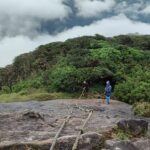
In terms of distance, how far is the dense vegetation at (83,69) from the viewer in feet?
140

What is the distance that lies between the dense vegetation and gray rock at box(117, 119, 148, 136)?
19.4 m

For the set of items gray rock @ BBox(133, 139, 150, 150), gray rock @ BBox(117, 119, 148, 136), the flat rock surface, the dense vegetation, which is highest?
the dense vegetation

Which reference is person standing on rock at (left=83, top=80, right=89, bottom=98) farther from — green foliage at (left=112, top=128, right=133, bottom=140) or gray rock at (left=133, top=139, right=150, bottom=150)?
gray rock at (left=133, top=139, right=150, bottom=150)

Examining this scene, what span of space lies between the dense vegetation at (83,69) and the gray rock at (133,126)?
19382 mm

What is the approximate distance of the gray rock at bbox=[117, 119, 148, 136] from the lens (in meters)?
19.1

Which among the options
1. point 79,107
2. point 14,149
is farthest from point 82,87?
point 14,149

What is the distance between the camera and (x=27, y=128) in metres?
21.4

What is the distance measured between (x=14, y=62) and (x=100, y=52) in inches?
588

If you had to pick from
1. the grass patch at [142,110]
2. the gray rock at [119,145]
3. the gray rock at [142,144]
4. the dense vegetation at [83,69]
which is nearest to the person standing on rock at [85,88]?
the dense vegetation at [83,69]

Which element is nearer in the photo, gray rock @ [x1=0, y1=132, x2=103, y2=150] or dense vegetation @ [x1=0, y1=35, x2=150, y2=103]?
gray rock @ [x1=0, y1=132, x2=103, y2=150]

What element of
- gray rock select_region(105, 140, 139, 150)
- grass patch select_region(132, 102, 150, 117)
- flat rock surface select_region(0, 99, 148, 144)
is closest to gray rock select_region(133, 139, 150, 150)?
gray rock select_region(105, 140, 139, 150)

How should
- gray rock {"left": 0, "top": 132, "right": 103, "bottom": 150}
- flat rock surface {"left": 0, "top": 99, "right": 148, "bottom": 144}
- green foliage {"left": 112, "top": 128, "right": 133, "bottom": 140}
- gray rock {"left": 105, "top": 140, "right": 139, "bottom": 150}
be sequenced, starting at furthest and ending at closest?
1. flat rock surface {"left": 0, "top": 99, "right": 148, "bottom": 144}
2. green foliage {"left": 112, "top": 128, "right": 133, "bottom": 140}
3. gray rock {"left": 0, "top": 132, "right": 103, "bottom": 150}
4. gray rock {"left": 105, "top": 140, "right": 139, "bottom": 150}

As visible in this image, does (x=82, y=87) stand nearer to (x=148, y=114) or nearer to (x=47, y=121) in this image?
(x=148, y=114)

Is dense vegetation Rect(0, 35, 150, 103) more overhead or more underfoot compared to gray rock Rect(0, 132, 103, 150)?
more overhead
